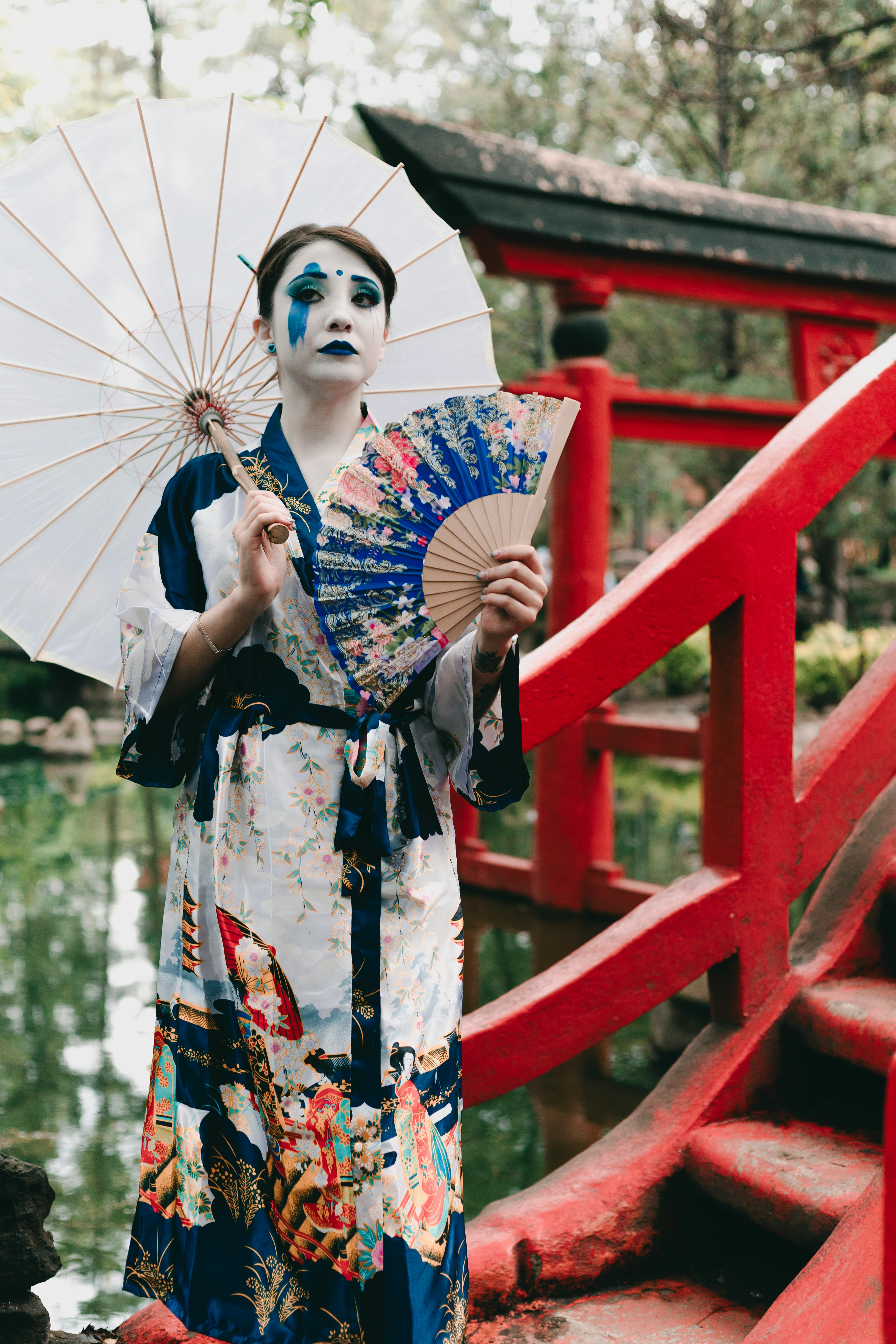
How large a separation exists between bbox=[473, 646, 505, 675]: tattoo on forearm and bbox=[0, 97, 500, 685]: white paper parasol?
1.93 feet

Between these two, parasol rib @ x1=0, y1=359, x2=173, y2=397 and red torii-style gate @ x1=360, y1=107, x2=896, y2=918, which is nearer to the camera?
parasol rib @ x1=0, y1=359, x2=173, y2=397

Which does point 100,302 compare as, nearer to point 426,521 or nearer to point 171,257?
point 171,257

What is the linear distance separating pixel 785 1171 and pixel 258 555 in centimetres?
146

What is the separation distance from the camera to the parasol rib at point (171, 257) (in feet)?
5.88

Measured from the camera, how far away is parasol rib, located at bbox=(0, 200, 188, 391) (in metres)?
1.79

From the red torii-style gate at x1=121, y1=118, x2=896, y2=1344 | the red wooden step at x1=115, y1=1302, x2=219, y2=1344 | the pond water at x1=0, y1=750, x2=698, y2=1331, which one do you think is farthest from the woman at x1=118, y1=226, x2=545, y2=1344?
the pond water at x1=0, y1=750, x2=698, y2=1331

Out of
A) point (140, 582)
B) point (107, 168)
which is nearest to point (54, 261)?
point (107, 168)

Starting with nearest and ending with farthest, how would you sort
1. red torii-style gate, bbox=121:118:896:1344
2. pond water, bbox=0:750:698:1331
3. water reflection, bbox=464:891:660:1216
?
1. red torii-style gate, bbox=121:118:896:1344
2. pond water, bbox=0:750:698:1331
3. water reflection, bbox=464:891:660:1216

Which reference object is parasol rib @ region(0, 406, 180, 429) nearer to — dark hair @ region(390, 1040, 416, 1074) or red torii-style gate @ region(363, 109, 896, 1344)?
red torii-style gate @ region(363, 109, 896, 1344)

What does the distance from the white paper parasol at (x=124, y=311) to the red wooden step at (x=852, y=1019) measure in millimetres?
1530

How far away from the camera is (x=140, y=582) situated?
5.46 feet

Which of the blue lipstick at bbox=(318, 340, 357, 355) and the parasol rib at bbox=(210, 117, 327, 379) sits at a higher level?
the parasol rib at bbox=(210, 117, 327, 379)

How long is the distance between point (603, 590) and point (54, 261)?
4.19 m

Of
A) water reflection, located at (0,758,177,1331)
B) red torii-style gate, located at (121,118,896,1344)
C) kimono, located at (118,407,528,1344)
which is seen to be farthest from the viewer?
water reflection, located at (0,758,177,1331)
